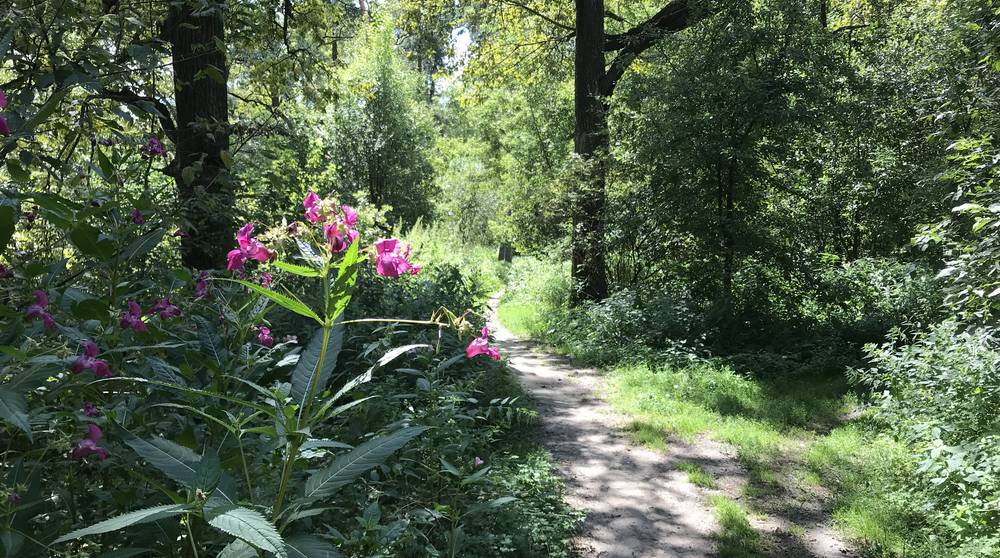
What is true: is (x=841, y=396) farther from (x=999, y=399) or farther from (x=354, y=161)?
(x=354, y=161)

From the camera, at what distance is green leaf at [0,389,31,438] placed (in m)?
1.22

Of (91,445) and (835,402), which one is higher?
(91,445)

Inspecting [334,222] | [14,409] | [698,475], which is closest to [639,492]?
[698,475]

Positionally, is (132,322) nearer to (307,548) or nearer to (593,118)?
(307,548)

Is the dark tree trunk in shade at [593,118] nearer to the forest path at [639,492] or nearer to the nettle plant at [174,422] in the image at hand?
the forest path at [639,492]

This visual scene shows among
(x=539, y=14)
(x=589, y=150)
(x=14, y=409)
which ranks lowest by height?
(x=14, y=409)

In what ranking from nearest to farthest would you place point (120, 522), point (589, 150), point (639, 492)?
point (120, 522), point (639, 492), point (589, 150)

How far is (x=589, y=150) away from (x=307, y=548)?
33.4 ft

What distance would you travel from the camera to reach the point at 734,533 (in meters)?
4.04

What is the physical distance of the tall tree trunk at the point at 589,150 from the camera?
1051 cm

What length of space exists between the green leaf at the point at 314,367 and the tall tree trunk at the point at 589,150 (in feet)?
29.2

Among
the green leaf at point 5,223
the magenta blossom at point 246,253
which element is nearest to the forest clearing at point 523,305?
the green leaf at point 5,223

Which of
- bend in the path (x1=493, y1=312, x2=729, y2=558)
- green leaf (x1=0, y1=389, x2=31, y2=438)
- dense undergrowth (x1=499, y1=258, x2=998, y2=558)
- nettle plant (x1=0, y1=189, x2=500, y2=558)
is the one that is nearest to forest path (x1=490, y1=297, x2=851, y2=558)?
bend in the path (x1=493, y1=312, x2=729, y2=558)

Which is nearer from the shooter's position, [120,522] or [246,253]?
[120,522]
